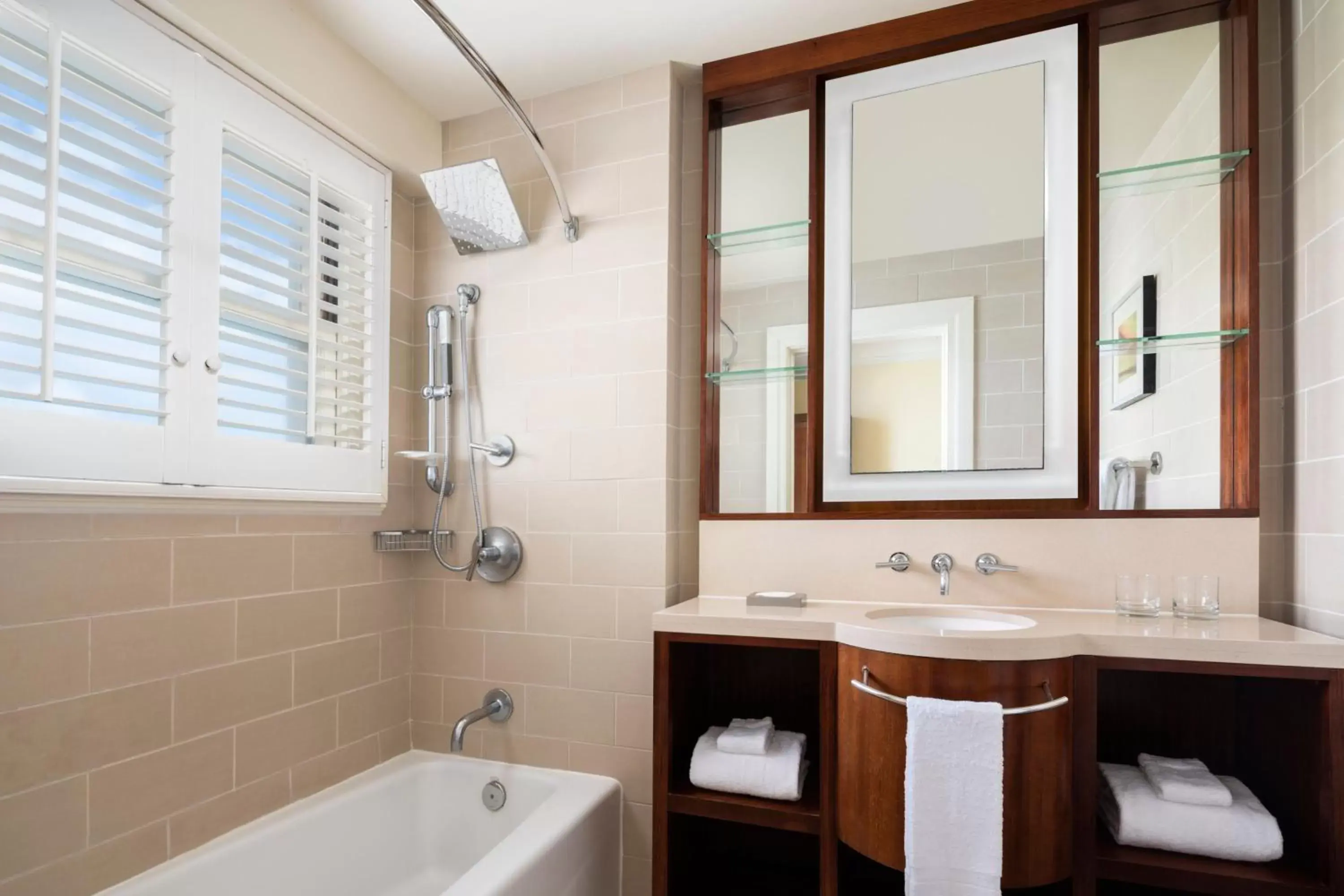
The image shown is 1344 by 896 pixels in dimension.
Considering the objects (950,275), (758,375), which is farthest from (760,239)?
(950,275)

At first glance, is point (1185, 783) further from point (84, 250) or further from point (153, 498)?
point (84, 250)

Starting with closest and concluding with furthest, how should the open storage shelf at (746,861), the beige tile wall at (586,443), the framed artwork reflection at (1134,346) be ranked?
the framed artwork reflection at (1134,346)
the open storage shelf at (746,861)
the beige tile wall at (586,443)

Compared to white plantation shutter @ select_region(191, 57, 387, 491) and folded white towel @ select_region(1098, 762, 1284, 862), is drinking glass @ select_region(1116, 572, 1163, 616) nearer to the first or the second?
folded white towel @ select_region(1098, 762, 1284, 862)

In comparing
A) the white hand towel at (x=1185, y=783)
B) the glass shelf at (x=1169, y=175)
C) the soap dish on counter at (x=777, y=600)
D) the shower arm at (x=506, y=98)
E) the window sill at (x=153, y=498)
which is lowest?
the white hand towel at (x=1185, y=783)

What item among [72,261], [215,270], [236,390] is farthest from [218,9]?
[236,390]

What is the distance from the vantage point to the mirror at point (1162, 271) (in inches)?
68.2

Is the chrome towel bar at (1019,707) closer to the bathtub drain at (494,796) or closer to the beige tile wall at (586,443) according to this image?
the beige tile wall at (586,443)

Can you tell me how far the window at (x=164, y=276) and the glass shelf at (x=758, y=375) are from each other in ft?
3.37

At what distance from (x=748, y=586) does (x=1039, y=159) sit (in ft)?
4.41

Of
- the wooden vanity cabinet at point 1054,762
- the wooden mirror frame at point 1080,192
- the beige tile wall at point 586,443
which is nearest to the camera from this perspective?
the wooden vanity cabinet at point 1054,762

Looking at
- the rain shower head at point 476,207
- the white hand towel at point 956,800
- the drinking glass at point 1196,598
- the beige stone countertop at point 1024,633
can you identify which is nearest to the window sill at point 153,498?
the rain shower head at point 476,207

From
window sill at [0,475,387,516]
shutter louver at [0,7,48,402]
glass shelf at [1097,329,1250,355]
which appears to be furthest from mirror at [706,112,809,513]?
shutter louver at [0,7,48,402]

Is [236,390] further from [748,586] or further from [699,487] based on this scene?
[748,586]

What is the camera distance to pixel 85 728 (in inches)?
55.6
